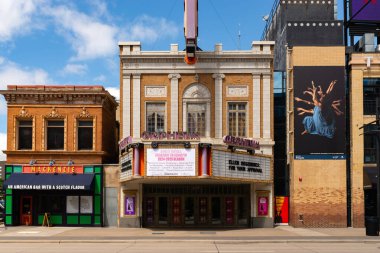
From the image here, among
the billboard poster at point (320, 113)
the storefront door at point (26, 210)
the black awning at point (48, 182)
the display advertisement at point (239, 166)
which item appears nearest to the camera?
the display advertisement at point (239, 166)

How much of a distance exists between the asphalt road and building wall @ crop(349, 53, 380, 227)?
10.2 m

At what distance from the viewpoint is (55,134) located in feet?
124

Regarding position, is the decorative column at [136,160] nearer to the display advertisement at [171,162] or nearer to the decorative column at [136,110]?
the display advertisement at [171,162]

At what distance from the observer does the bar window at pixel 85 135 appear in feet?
124

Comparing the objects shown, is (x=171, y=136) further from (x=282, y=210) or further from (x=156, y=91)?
(x=282, y=210)

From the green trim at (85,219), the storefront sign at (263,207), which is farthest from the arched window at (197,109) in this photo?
the green trim at (85,219)

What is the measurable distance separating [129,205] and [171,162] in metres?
6.88

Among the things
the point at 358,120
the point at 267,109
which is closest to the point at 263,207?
the point at 267,109

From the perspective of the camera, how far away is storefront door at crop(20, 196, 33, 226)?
3750 centimetres

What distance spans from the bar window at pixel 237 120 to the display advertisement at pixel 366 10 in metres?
11.8

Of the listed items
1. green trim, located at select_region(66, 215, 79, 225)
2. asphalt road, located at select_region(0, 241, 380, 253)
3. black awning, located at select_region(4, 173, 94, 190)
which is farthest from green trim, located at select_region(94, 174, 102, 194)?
asphalt road, located at select_region(0, 241, 380, 253)

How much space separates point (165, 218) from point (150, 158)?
22.8ft

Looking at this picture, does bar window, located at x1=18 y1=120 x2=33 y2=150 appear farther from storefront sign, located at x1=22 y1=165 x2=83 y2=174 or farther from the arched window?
the arched window

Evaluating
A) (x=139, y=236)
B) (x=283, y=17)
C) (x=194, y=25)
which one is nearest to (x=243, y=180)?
(x=139, y=236)
